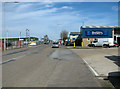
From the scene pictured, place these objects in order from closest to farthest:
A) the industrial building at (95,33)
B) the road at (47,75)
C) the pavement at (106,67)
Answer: the road at (47,75), the pavement at (106,67), the industrial building at (95,33)

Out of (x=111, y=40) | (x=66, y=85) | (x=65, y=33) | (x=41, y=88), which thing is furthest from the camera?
(x=65, y=33)

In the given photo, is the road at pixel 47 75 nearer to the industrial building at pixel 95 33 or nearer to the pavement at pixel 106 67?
the pavement at pixel 106 67

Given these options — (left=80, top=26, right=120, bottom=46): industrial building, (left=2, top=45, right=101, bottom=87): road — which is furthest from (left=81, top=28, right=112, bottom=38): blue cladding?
(left=2, top=45, right=101, bottom=87): road

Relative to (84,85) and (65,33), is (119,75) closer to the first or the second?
(84,85)

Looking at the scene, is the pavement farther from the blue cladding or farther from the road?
the blue cladding

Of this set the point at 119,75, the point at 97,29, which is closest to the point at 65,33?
the point at 97,29

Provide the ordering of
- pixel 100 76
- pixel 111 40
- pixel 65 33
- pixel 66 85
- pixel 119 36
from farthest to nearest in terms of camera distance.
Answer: pixel 65 33 → pixel 119 36 → pixel 111 40 → pixel 100 76 → pixel 66 85

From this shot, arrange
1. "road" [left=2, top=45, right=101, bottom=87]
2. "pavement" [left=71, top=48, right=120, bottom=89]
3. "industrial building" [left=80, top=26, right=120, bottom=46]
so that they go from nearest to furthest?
1. "road" [left=2, top=45, right=101, bottom=87]
2. "pavement" [left=71, top=48, right=120, bottom=89]
3. "industrial building" [left=80, top=26, right=120, bottom=46]

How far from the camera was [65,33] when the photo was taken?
10006 cm

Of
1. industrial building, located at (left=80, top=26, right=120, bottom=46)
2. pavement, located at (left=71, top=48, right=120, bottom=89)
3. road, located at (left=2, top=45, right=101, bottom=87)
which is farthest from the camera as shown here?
industrial building, located at (left=80, top=26, right=120, bottom=46)

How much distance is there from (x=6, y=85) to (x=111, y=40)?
138 ft

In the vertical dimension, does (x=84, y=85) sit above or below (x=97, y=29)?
below

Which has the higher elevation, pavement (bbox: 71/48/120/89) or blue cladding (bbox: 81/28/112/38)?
blue cladding (bbox: 81/28/112/38)

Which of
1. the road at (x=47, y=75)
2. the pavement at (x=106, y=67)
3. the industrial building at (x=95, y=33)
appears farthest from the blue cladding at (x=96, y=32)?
the road at (x=47, y=75)
